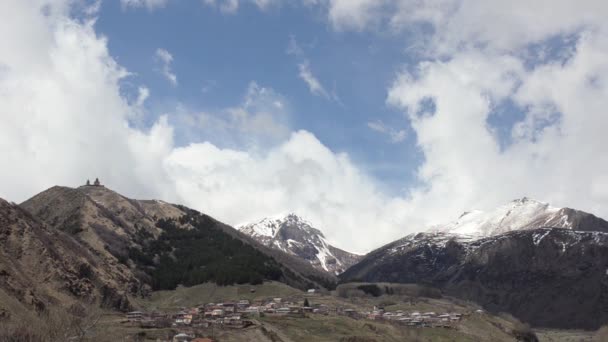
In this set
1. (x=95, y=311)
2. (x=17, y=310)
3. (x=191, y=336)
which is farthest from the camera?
(x=191, y=336)

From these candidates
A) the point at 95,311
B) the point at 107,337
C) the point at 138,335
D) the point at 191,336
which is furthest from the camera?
the point at 191,336

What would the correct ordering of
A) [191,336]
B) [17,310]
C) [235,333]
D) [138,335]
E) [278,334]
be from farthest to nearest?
[278,334] < [235,333] < [191,336] < [138,335] < [17,310]

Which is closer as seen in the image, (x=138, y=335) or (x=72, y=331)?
(x=72, y=331)

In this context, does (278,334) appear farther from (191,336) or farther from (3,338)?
(3,338)

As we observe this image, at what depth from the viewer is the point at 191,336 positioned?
167250 millimetres

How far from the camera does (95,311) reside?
89.9m

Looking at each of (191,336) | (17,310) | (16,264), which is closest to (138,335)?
(191,336)

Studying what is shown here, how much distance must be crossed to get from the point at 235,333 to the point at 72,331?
3889 inches

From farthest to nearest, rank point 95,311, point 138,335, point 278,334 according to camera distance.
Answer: point 278,334 → point 138,335 → point 95,311

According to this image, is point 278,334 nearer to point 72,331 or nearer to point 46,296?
point 46,296

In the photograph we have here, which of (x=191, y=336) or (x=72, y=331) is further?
(x=191, y=336)

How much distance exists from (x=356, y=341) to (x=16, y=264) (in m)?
113

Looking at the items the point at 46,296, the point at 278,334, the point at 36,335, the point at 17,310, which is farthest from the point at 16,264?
the point at 36,335

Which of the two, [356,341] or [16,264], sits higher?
[16,264]
